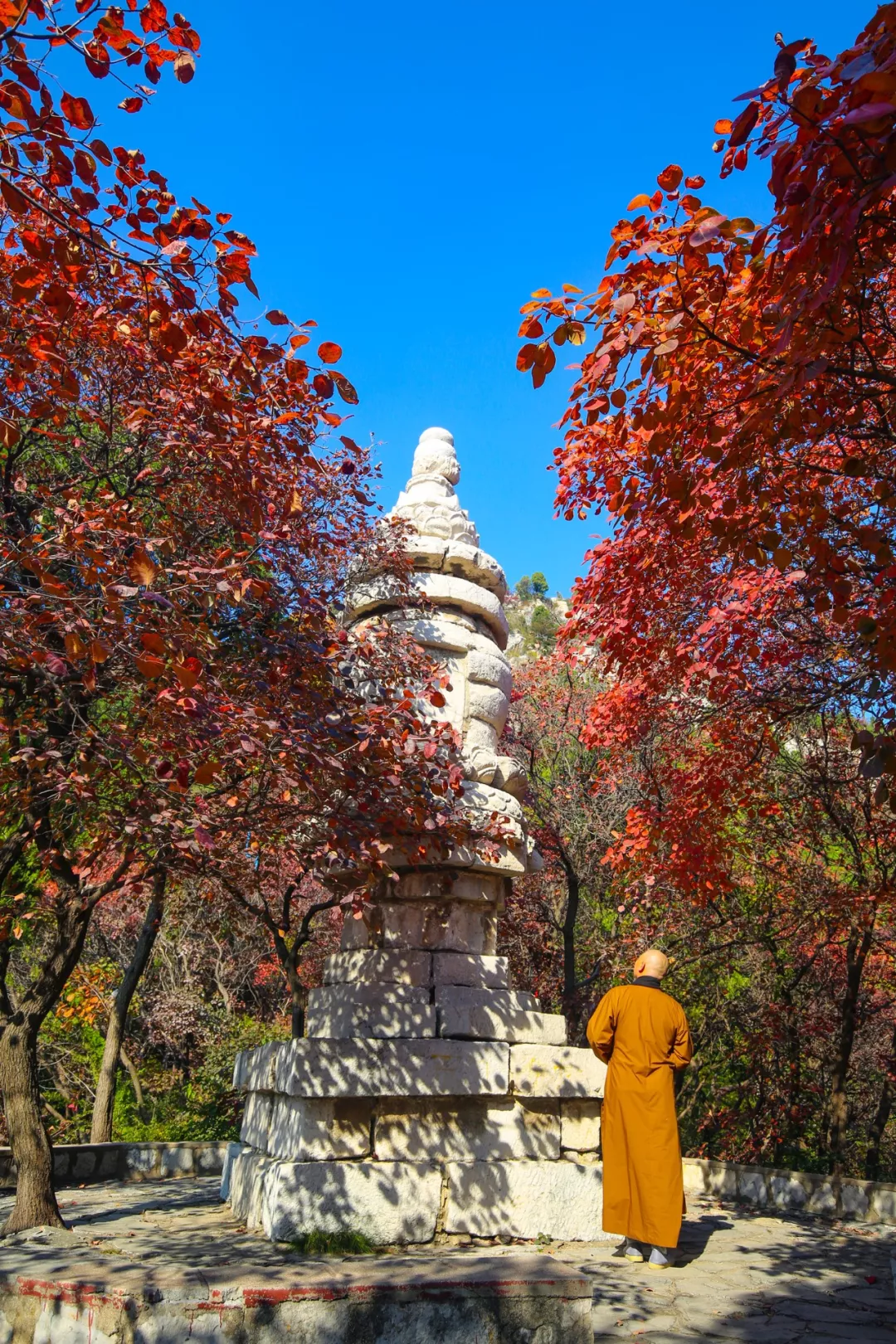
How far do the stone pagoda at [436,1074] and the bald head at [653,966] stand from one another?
22.9 inches

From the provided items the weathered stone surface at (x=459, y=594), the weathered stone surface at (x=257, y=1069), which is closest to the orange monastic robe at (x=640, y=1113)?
the weathered stone surface at (x=257, y=1069)

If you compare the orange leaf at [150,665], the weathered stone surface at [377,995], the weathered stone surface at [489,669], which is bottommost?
the weathered stone surface at [377,995]

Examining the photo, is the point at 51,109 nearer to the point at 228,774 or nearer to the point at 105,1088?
the point at 228,774

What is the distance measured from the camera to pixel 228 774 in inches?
219

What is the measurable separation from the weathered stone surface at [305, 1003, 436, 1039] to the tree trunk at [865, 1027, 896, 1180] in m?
5.92

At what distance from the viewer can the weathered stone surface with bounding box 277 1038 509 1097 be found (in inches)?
185

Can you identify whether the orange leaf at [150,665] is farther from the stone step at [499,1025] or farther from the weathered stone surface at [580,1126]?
the weathered stone surface at [580,1126]

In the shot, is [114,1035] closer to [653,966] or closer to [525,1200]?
[525,1200]

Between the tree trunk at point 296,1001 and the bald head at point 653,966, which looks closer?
the bald head at point 653,966

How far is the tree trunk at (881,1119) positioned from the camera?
871 centimetres

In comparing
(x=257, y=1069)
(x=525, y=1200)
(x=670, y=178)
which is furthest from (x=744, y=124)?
(x=257, y=1069)

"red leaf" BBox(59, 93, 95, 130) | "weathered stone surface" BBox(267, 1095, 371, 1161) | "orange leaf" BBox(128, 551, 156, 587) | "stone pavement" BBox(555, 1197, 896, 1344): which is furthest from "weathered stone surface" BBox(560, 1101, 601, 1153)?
"red leaf" BBox(59, 93, 95, 130)

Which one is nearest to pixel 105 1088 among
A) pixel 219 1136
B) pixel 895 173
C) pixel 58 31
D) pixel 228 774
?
pixel 219 1136

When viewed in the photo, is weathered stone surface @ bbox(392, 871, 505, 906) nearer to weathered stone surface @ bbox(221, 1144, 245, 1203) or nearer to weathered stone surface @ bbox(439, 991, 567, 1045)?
weathered stone surface @ bbox(439, 991, 567, 1045)
